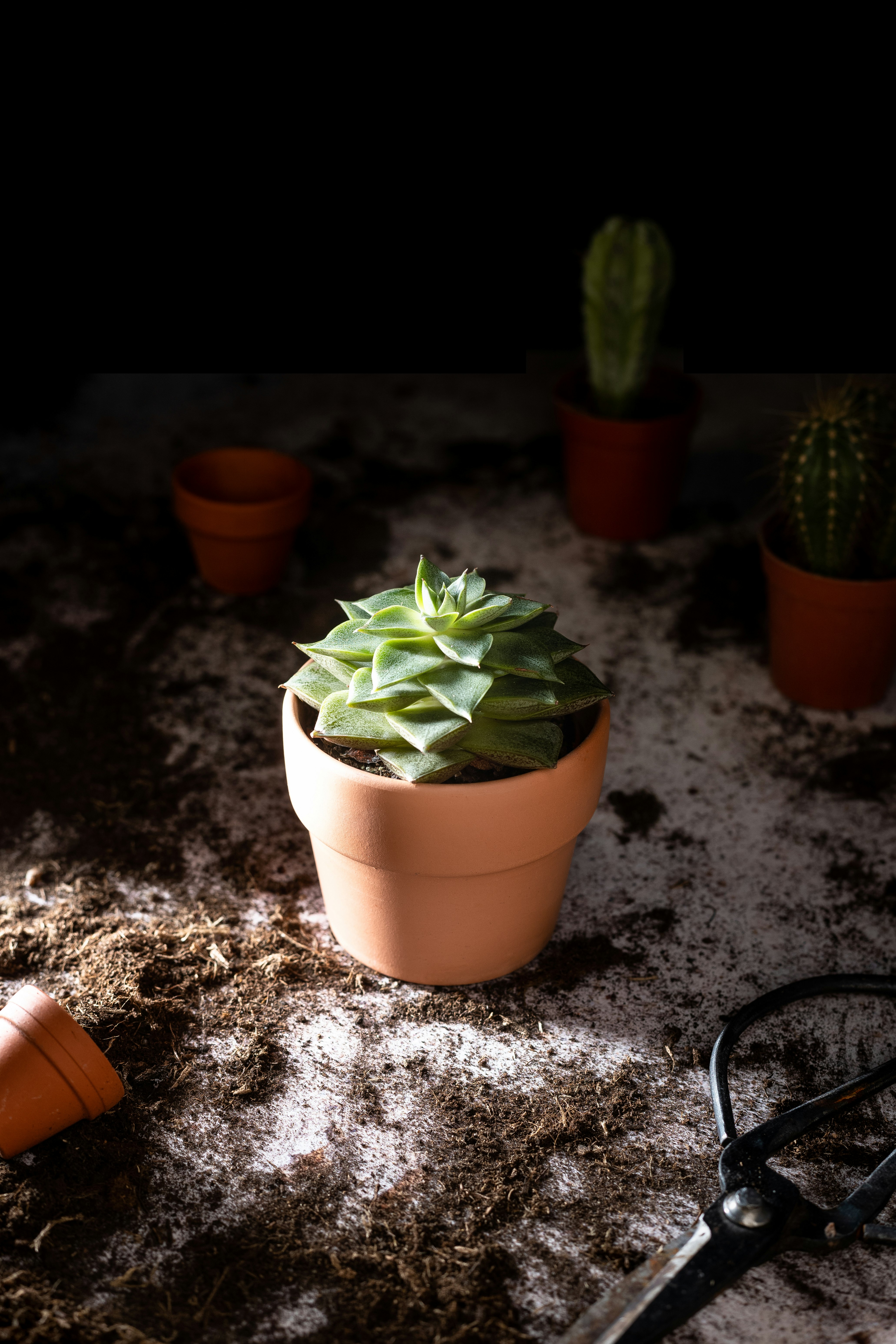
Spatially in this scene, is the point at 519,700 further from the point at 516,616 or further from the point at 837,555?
the point at 837,555

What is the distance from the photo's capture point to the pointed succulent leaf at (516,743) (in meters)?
1.39

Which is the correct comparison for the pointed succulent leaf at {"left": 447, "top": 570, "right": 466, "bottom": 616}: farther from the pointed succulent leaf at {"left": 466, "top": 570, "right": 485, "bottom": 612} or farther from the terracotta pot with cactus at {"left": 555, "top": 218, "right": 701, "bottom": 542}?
the terracotta pot with cactus at {"left": 555, "top": 218, "right": 701, "bottom": 542}

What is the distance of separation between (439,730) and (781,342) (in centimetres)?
298

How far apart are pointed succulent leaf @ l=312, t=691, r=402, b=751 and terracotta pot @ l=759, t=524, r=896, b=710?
112 cm

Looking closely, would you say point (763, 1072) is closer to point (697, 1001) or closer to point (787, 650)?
point (697, 1001)

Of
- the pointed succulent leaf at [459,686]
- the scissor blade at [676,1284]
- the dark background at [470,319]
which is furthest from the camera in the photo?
the dark background at [470,319]

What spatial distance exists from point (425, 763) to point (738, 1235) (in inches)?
25.0

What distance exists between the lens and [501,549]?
2.82m

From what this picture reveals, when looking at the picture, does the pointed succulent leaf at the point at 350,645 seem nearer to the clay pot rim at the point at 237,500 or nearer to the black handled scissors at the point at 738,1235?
the black handled scissors at the point at 738,1235

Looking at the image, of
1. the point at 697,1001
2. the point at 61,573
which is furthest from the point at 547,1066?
the point at 61,573

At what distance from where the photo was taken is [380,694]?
137 cm

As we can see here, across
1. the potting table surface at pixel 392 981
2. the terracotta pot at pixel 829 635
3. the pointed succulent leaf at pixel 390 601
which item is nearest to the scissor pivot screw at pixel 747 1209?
the potting table surface at pixel 392 981

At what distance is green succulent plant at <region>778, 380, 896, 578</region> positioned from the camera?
2.03 meters

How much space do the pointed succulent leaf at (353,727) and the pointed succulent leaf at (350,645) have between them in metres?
0.06
